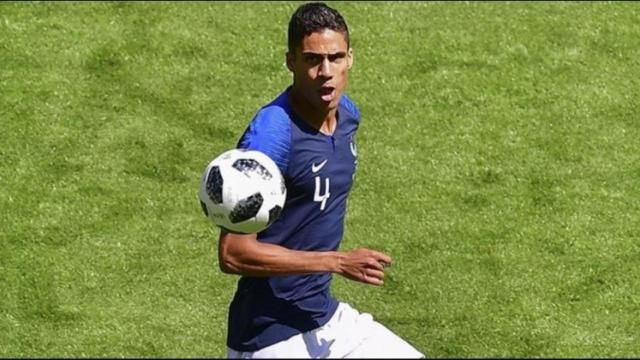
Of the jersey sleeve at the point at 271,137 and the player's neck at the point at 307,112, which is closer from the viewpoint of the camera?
the jersey sleeve at the point at 271,137

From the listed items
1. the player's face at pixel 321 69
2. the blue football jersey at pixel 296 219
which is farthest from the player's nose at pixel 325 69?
the blue football jersey at pixel 296 219

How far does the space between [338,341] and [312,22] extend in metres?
1.96

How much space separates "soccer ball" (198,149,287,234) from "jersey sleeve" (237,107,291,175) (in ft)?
0.22

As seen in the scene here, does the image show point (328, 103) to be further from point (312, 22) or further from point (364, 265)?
point (364, 265)

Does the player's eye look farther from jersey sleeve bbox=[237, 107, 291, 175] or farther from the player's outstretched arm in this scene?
the player's outstretched arm

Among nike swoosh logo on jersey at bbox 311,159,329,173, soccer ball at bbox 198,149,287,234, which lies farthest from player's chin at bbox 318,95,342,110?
soccer ball at bbox 198,149,287,234

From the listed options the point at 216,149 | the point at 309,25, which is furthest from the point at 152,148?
the point at 309,25

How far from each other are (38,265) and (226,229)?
488 centimetres

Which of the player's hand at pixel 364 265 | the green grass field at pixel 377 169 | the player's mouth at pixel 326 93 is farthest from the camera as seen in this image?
the green grass field at pixel 377 169

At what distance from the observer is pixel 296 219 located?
26.3ft

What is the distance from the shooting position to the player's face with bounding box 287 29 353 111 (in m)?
7.96

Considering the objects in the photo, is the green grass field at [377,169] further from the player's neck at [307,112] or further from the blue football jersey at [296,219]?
the player's neck at [307,112]

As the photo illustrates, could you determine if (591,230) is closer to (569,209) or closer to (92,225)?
(569,209)

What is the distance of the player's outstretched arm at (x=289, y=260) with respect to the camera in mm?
7367
